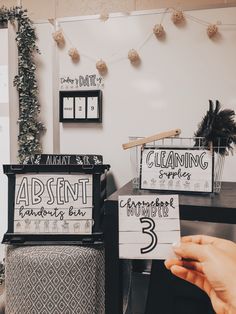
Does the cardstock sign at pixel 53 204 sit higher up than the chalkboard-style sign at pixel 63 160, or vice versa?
the chalkboard-style sign at pixel 63 160

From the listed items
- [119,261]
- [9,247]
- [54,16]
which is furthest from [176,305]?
[54,16]

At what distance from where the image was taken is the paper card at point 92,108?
1.55m

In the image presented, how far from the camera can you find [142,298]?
1292mm

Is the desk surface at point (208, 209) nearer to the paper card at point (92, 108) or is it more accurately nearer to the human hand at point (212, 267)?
the human hand at point (212, 267)

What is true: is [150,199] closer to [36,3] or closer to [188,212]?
[188,212]

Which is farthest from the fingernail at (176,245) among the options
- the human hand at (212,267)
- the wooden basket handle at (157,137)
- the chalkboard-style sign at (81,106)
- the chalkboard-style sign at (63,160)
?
the chalkboard-style sign at (81,106)

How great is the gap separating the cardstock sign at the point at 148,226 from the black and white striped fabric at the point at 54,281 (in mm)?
227

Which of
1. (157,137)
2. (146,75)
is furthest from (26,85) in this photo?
(157,137)

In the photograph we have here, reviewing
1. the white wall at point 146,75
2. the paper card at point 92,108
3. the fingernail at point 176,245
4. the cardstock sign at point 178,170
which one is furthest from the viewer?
the paper card at point 92,108

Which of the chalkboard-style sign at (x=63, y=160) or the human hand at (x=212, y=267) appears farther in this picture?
the chalkboard-style sign at (x=63, y=160)

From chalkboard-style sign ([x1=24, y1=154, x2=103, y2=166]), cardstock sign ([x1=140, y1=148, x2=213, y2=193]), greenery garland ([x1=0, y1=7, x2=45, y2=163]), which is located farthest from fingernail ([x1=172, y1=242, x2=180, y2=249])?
greenery garland ([x1=0, y1=7, x2=45, y2=163])

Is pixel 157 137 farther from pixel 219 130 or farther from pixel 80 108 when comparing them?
pixel 80 108

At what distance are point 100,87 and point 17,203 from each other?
769 millimetres

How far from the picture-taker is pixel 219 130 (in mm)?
972
